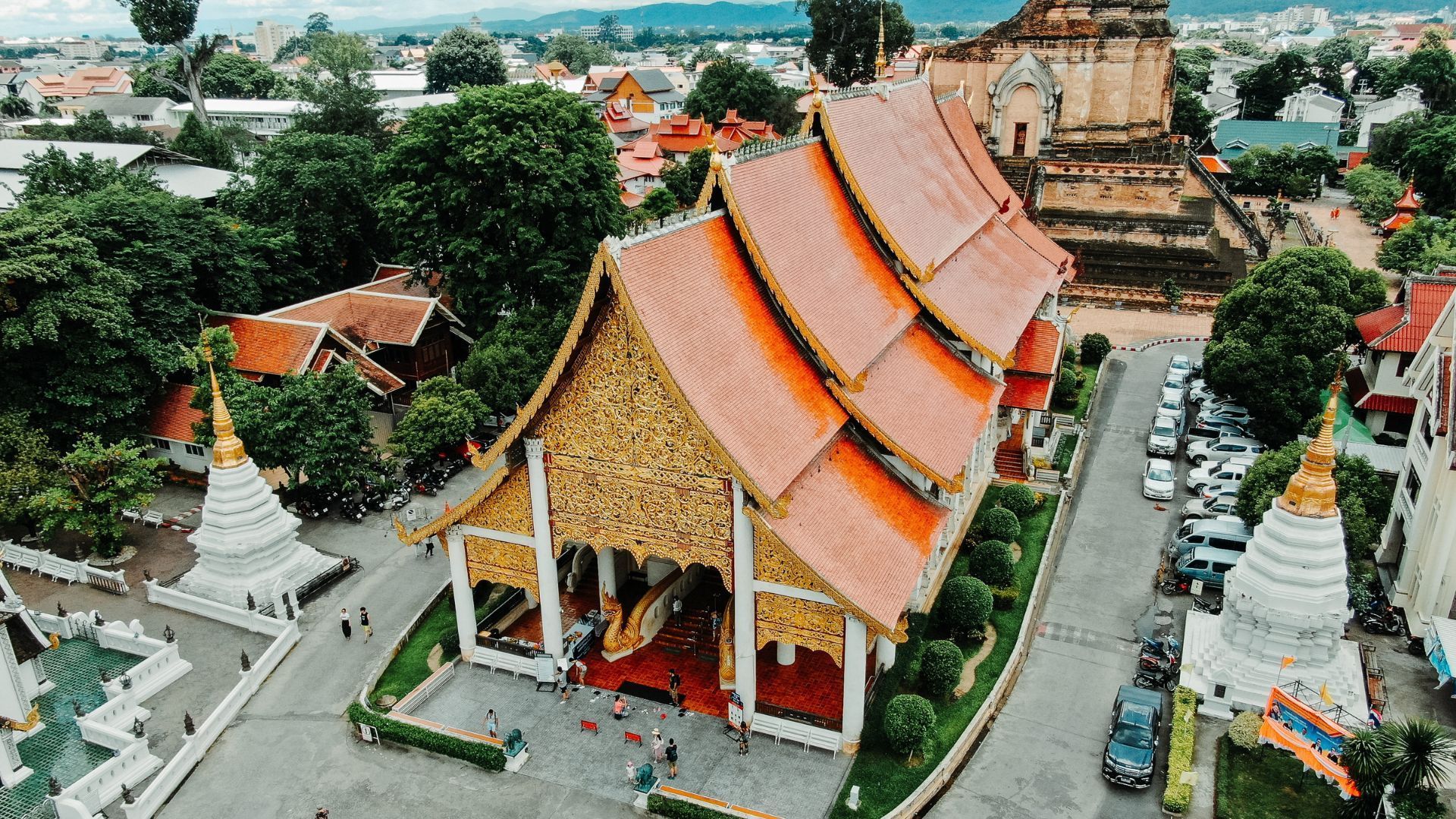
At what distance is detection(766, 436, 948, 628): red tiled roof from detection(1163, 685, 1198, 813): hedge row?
5.41 metres

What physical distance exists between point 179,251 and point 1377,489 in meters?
35.0

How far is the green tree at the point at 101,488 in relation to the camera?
2467 cm

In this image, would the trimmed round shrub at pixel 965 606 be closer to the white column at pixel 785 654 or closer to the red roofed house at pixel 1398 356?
the white column at pixel 785 654

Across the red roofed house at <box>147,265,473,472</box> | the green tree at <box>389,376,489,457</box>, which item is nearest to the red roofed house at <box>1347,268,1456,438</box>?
the green tree at <box>389,376,489,457</box>

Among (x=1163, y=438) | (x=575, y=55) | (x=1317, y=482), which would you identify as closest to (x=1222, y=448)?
(x=1163, y=438)

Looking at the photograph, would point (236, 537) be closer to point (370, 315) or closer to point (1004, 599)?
point (370, 315)

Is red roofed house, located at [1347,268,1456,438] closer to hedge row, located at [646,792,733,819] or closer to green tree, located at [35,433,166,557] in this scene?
hedge row, located at [646,792,733,819]

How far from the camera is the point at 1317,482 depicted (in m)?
18.3

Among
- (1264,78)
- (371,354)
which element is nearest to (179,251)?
(371,354)

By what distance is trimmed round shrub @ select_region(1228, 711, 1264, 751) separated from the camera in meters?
17.7

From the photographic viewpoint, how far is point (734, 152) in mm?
20031

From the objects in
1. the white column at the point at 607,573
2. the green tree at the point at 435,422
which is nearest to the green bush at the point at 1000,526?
the white column at the point at 607,573

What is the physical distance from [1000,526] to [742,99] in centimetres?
6543

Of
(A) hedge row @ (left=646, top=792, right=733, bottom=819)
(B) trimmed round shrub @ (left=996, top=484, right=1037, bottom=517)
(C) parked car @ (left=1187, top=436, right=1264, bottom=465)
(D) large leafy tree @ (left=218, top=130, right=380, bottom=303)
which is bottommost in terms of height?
(A) hedge row @ (left=646, top=792, right=733, bottom=819)
